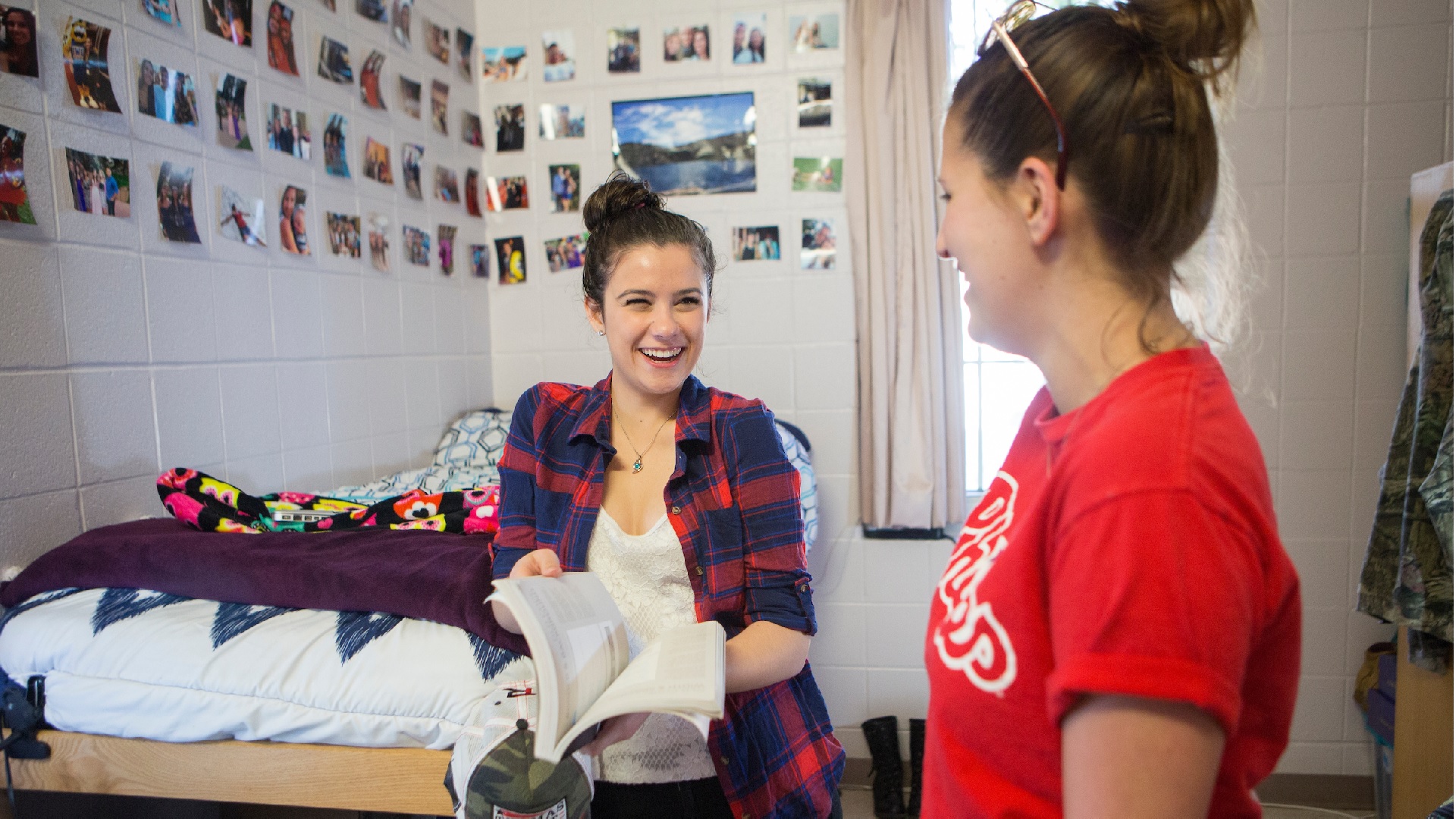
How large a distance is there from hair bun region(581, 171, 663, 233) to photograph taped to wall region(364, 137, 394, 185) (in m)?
1.31

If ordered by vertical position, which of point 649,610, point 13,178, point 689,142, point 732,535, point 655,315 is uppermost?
point 689,142

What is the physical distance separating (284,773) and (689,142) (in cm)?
232

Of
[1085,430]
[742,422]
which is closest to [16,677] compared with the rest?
[742,422]

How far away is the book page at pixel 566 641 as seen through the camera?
2.78 ft

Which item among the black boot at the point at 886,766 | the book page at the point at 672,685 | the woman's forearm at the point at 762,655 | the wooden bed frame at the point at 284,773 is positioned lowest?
the black boot at the point at 886,766

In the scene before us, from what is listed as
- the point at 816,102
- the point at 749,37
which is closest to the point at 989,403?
the point at 816,102

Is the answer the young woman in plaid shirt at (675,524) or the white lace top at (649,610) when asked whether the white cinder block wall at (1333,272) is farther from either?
the white lace top at (649,610)

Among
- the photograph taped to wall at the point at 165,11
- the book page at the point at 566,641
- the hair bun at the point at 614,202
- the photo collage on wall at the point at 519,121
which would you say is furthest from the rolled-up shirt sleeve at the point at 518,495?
the photograph taped to wall at the point at 165,11

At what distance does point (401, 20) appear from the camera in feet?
8.46

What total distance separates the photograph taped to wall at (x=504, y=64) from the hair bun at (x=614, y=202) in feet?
6.19

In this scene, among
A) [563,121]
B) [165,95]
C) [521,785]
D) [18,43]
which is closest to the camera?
[521,785]

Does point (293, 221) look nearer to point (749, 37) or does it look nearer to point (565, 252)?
point (565, 252)

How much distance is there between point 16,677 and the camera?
1.28 m

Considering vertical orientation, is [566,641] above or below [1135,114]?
below
